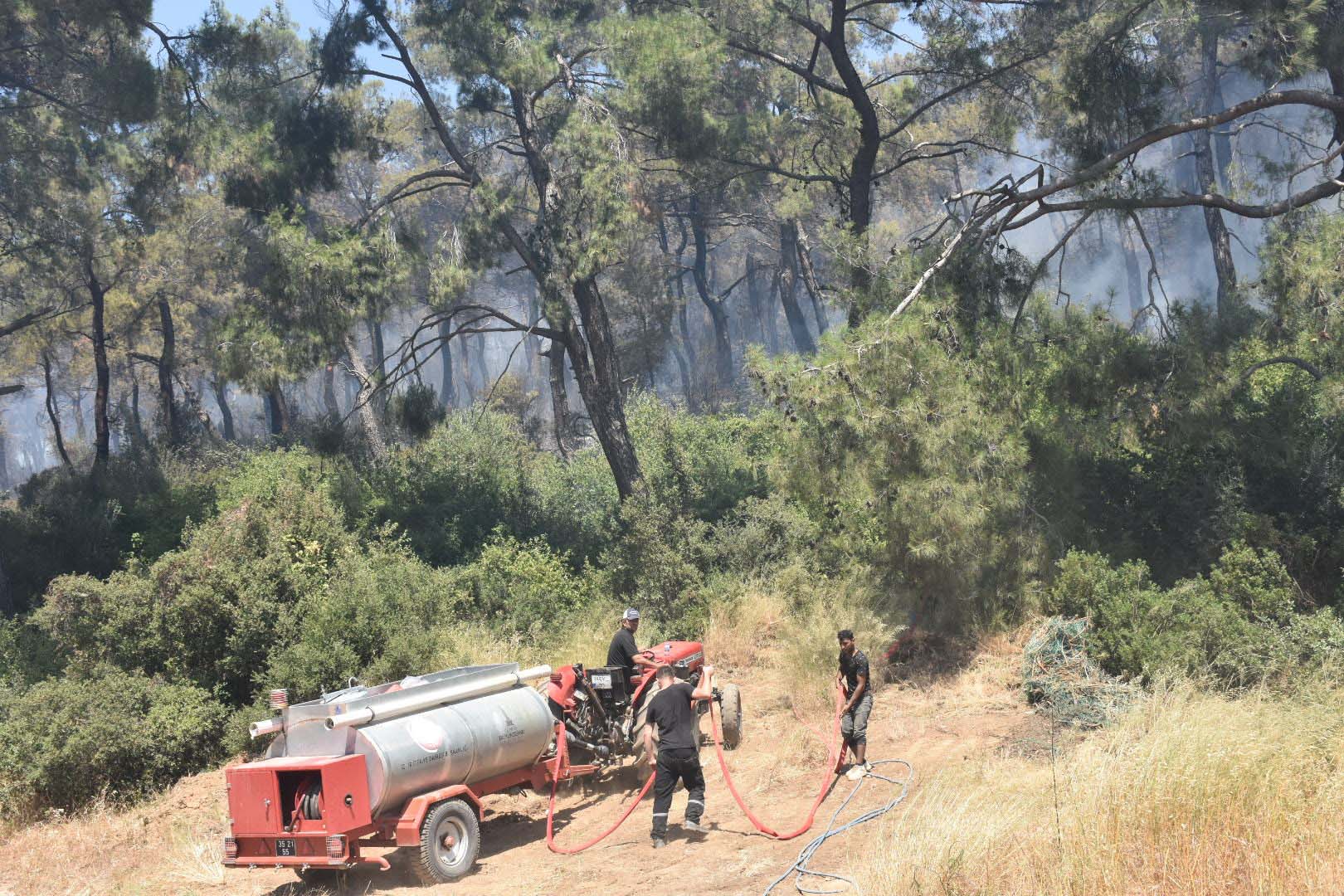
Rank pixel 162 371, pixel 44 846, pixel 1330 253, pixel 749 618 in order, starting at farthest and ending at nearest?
pixel 162 371
pixel 749 618
pixel 1330 253
pixel 44 846

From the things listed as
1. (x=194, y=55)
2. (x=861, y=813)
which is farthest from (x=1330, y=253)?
(x=194, y=55)

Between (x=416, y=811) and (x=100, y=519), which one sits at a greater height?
(x=100, y=519)

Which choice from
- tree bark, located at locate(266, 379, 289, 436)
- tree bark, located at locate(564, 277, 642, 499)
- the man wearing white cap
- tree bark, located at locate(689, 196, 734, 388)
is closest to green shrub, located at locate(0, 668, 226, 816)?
the man wearing white cap

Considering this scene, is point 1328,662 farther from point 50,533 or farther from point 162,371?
point 162,371

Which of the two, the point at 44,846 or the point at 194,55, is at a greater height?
the point at 194,55

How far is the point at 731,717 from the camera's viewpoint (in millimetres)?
12766

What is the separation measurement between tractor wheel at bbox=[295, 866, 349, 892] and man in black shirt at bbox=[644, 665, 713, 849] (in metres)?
2.66

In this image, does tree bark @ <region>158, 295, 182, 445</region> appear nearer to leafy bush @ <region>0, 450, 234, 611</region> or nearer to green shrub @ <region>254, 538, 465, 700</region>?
leafy bush @ <region>0, 450, 234, 611</region>

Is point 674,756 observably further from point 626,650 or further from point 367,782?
point 626,650


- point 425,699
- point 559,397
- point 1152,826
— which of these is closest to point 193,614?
point 425,699

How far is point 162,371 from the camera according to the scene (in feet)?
112

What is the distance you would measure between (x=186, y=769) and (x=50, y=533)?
38.9 ft

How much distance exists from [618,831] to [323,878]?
8.55 ft

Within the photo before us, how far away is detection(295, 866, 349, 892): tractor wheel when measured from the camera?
9711 mm
